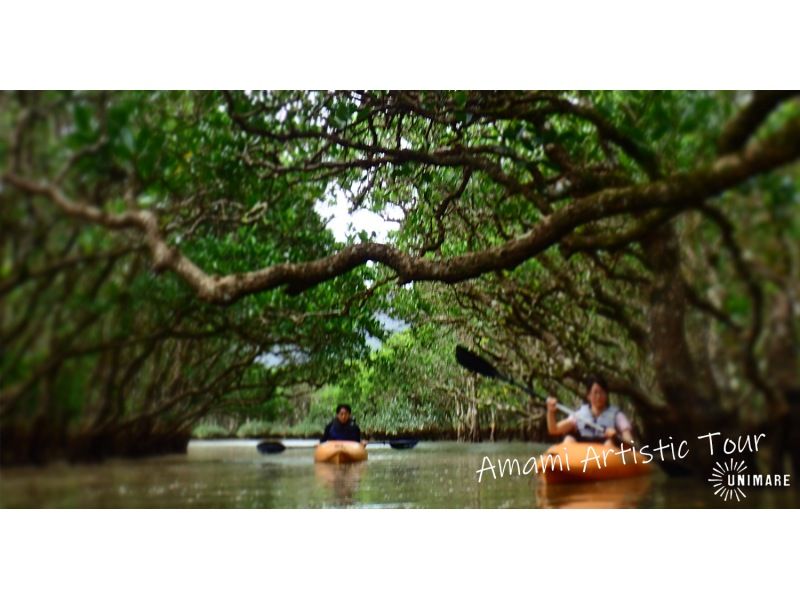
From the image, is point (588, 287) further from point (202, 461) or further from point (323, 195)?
point (202, 461)

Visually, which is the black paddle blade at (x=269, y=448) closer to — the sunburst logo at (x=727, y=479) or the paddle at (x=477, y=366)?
the paddle at (x=477, y=366)

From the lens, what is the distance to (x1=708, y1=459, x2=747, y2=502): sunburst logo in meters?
4.83

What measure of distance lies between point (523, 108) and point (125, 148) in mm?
2477

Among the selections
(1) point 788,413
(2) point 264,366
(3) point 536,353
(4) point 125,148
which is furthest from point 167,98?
(1) point 788,413

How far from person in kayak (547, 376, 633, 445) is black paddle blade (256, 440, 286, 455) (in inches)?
68.6

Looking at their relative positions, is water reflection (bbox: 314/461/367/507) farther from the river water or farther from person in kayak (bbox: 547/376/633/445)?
person in kayak (bbox: 547/376/633/445)

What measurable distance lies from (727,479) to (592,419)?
2.79 feet

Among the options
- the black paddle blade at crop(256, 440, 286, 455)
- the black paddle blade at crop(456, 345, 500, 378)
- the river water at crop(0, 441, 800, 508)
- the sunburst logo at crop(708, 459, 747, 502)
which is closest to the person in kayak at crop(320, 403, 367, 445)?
the river water at crop(0, 441, 800, 508)

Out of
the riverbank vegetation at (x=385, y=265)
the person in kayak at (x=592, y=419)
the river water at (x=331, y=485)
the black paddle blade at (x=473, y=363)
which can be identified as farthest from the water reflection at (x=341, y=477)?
the person in kayak at (x=592, y=419)

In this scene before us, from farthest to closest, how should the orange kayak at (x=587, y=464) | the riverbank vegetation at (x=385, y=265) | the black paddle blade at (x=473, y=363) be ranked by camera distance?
the black paddle blade at (x=473, y=363) < the orange kayak at (x=587, y=464) < the riverbank vegetation at (x=385, y=265)

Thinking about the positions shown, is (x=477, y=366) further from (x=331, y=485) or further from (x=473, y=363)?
(x=331, y=485)

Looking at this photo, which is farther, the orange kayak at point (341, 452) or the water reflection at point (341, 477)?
the orange kayak at point (341, 452)

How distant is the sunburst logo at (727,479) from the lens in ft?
15.9

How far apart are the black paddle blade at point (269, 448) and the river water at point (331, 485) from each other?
3 centimetres
